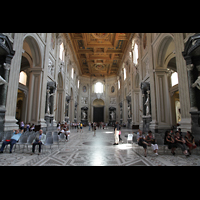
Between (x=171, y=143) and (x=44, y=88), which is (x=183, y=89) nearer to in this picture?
(x=171, y=143)

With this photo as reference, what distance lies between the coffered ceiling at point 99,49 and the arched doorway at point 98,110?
7.20 metres

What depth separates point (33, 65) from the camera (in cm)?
1109

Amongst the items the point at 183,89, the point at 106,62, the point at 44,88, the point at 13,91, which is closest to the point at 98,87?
the point at 106,62

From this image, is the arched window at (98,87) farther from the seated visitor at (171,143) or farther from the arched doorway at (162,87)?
the seated visitor at (171,143)

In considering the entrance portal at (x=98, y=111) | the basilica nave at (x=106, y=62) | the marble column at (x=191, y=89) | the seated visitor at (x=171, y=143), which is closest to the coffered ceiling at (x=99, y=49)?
the basilica nave at (x=106, y=62)

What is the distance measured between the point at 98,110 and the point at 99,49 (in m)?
12.9

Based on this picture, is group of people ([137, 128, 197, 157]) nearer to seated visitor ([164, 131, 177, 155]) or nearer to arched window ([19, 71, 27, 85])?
seated visitor ([164, 131, 177, 155])

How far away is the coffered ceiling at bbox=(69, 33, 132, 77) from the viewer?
19.3m

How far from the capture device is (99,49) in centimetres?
2342

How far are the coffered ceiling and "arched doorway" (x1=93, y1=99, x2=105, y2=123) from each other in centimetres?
720
